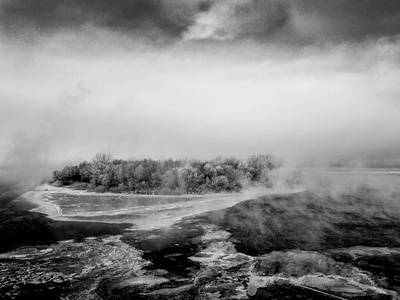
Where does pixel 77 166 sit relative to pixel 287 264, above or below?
above

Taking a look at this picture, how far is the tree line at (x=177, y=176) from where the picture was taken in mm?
46375

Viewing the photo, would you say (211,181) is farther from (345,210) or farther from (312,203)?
(345,210)

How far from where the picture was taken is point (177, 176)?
1903 inches

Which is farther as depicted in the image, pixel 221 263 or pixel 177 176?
pixel 177 176

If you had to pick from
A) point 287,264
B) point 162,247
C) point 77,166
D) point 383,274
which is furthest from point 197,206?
point 77,166

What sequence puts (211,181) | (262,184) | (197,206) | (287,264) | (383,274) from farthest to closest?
(262,184)
(211,181)
(197,206)
(287,264)
(383,274)

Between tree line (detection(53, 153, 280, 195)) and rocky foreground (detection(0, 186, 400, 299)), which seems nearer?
rocky foreground (detection(0, 186, 400, 299))

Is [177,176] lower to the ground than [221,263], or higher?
higher

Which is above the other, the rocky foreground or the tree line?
the tree line

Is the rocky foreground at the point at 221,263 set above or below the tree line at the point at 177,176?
below

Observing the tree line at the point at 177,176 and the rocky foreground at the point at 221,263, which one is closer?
the rocky foreground at the point at 221,263

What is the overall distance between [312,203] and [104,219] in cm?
2213

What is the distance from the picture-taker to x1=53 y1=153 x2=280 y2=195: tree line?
46375 millimetres

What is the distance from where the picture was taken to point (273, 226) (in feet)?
74.4
